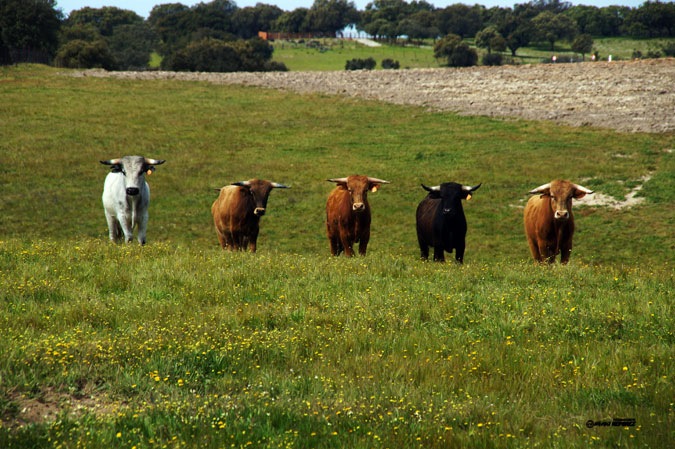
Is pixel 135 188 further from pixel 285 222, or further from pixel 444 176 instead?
pixel 444 176

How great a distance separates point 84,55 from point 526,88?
4578cm

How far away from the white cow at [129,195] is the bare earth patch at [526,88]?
29.0 meters

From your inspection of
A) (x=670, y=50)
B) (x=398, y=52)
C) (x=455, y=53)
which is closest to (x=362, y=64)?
(x=455, y=53)

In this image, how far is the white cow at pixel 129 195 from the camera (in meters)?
14.9

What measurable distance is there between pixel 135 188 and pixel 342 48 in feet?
342

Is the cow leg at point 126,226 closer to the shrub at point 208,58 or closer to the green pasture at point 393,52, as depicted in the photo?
the shrub at point 208,58

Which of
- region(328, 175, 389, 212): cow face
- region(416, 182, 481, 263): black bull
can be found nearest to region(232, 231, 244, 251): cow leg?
region(328, 175, 389, 212): cow face

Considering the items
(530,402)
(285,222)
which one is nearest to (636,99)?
(285,222)

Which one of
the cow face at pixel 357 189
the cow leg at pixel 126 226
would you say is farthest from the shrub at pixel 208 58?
the cow face at pixel 357 189

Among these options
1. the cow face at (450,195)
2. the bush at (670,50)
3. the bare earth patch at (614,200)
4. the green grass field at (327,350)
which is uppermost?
the bush at (670,50)

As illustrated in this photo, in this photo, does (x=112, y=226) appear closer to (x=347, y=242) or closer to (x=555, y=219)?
(x=347, y=242)

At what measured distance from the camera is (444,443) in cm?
468

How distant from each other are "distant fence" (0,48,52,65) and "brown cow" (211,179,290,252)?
172 ft

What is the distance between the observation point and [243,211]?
49.6ft
